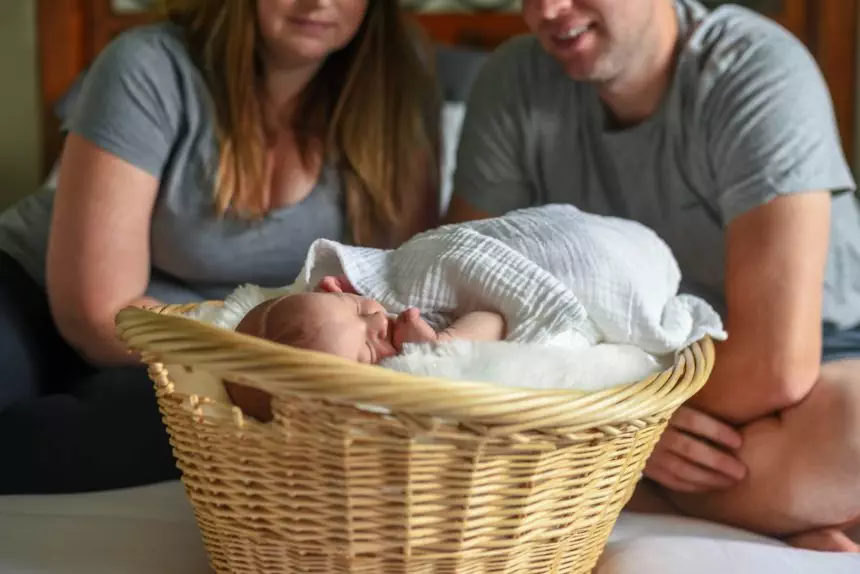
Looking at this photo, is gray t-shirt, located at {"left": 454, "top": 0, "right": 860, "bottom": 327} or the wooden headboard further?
the wooden headboard

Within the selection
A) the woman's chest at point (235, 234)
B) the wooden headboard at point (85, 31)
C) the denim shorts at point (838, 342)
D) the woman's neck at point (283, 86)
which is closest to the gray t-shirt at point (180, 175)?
the woman's chest at point (235, 234)

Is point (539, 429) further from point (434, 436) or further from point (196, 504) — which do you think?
point (196, 504)

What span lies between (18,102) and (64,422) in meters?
1.38

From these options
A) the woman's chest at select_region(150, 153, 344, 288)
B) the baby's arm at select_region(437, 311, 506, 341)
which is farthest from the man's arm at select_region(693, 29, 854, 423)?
the woman's chest at select_region(150, 153, 344, 288)

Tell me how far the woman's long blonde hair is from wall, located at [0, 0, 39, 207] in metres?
0.97

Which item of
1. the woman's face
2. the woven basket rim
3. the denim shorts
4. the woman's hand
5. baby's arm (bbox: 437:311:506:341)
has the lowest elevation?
the woman's hand

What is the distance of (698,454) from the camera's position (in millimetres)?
1029

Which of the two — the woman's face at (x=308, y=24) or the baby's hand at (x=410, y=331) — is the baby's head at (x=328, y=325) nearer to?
the baby's hand at (x=410, y=331)

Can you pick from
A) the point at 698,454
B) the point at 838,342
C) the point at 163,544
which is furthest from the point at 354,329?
the point at 838,342

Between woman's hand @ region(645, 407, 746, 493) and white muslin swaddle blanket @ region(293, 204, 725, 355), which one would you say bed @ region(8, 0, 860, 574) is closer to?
woman's hand @ region(645, 407, 746, 493)

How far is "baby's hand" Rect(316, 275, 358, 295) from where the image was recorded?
916 mm

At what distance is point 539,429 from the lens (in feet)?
2.31

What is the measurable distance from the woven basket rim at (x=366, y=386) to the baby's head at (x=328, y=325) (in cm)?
9

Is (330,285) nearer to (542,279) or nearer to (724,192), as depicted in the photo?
(542,279)
